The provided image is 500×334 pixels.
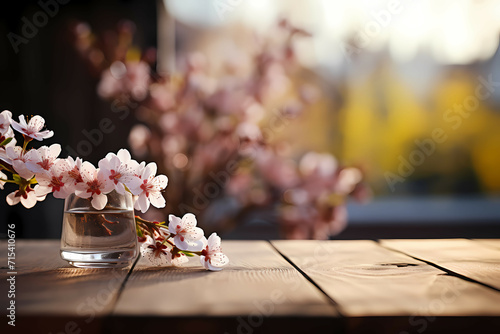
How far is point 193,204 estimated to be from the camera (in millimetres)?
1845

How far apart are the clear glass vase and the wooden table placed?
2 cm

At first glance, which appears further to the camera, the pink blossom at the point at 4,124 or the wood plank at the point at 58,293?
the pink blossom at the point at 4,124

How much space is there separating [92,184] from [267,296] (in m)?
0.28

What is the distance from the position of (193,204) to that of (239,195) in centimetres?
55

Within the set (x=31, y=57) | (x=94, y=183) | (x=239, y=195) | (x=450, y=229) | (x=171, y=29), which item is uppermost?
(x=171, y=29)

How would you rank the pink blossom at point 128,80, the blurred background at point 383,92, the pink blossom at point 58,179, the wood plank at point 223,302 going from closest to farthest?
the wood plank at point 223,302 < the pink blossom at point 58,179 < the pink blossom at point 128,80 < the blurred background at point 383,92

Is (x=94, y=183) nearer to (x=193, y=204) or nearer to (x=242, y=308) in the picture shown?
(x=242, y=308)

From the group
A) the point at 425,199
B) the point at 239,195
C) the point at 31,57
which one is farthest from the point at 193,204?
the point at 425,199

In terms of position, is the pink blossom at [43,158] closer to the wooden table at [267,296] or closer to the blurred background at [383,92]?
the wooden table at [267,296]

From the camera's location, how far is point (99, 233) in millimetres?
782

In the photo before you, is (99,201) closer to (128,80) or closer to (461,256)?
(461,256)

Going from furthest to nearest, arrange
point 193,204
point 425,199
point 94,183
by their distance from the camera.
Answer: point 425,199, point 193,204, point 94,183

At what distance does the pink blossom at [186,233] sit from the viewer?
0.79 m

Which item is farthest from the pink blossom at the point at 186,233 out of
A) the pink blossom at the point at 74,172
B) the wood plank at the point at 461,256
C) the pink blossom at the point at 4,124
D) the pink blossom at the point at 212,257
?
the wood plank at the point at 461,256
